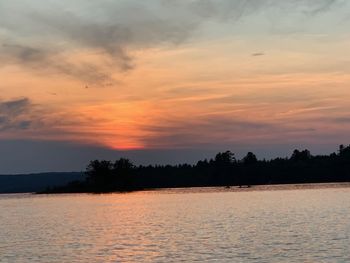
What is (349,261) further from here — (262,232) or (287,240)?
(262,232)

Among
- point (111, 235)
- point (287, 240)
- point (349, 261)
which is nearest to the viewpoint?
point (349, 261)

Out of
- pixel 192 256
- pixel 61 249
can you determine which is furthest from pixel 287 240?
pixel 61 249

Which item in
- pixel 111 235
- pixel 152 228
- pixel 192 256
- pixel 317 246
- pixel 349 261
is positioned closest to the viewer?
pixel 349 261

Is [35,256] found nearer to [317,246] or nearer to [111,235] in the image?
[111,235]

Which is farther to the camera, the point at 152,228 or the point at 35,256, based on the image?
the point at 152,228

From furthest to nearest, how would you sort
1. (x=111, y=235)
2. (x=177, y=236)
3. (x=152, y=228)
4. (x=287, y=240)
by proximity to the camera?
(x=152, y=228)
(x=111, y=235)
(x=177, y=236)
(x=287, y=240)

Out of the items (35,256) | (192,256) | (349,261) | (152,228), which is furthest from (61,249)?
(349,261)

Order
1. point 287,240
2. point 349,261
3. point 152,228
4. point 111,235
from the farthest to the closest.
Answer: point 152,228, point 111,235, point 287,240, point 349,261

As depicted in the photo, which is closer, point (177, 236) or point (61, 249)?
point (61, 249)

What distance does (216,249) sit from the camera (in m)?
56.6

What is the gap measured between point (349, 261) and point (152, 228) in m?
40.7

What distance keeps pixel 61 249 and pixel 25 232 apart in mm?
25322

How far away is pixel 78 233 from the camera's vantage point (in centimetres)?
8038

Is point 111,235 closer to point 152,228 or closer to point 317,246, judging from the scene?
point 152,228
